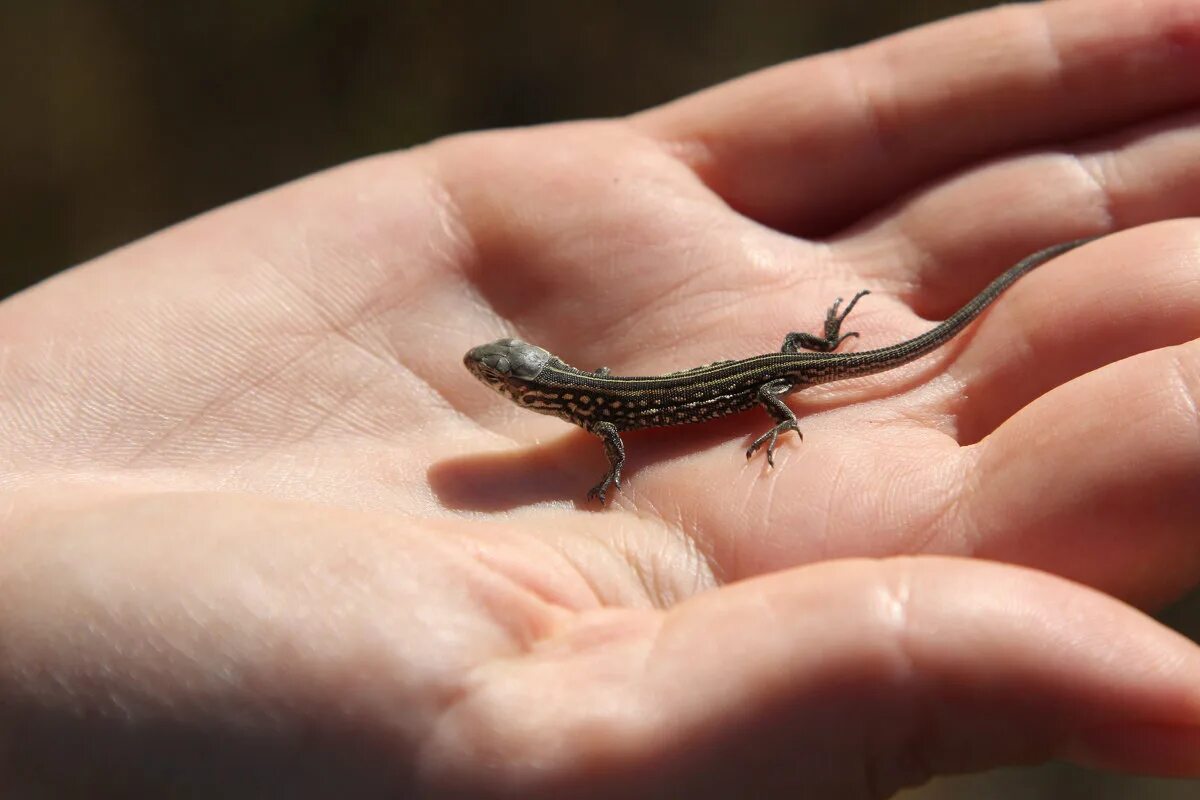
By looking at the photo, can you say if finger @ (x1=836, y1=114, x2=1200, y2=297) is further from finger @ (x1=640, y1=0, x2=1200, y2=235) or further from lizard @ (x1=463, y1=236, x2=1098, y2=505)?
lizard @ (x1=463, y1=236, x2=1098, y2=505)

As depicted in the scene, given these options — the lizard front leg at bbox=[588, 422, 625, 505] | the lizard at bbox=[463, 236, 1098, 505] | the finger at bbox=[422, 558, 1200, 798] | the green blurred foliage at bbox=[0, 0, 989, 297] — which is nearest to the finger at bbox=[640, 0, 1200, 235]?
the lizard at bbox=[463, 236, 1098, 505]

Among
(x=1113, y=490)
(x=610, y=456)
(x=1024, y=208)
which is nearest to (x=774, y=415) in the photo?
(x=610, y=456)

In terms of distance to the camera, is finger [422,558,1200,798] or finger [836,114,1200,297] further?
finger [836,114,1200,297]

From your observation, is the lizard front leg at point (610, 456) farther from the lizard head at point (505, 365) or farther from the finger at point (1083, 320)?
the finger at point (1083, 320)

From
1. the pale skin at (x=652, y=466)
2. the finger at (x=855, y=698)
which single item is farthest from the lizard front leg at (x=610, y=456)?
the finger at (x=855, y=698)

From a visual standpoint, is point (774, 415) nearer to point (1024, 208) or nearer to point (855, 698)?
point (1024, 208)

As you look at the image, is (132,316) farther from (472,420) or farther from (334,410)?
(472,420)

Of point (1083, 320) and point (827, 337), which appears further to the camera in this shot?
point (827, 337)
